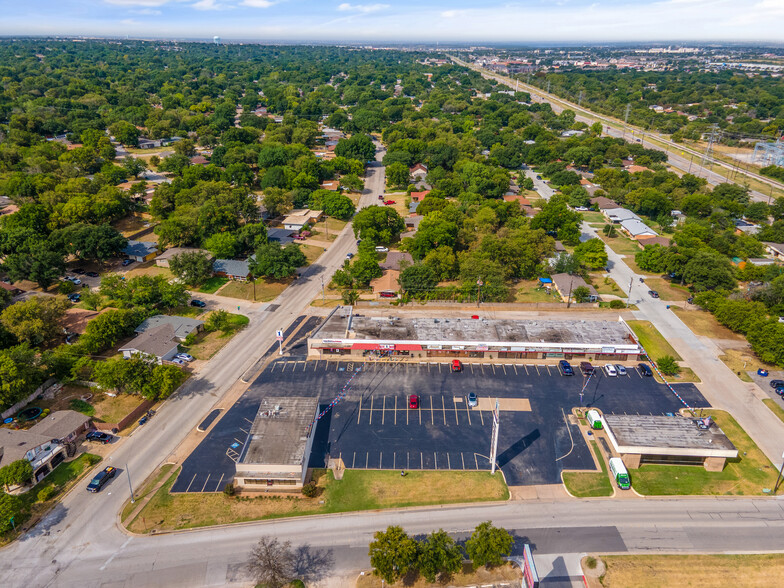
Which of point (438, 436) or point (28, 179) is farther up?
point (28, 179)

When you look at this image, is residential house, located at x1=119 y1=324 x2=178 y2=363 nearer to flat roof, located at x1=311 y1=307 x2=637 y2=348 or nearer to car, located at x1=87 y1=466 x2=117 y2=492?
car, located at x1=87 y1=466 x2=117 y2=492

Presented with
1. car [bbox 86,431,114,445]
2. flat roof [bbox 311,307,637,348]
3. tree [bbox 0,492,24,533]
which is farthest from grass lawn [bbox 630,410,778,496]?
tree [bbox 0,492,24,533]

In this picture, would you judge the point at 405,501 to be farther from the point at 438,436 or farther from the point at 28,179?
the point at 28,179

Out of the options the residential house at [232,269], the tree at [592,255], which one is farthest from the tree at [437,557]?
the tree at [592,255]

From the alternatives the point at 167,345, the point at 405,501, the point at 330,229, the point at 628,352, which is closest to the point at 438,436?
the point at 405,501

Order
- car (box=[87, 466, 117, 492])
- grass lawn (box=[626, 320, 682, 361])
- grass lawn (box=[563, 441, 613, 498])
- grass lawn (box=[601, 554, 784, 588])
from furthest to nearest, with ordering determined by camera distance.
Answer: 1. grass lawn (box=[626, 320, 682, 361])
2. grass lawn (box=[563, 441, 613, 498])
3. car (box=[87, 466, 117, 492])
4. grass lawn (box=[601, 554, 784, 588])
